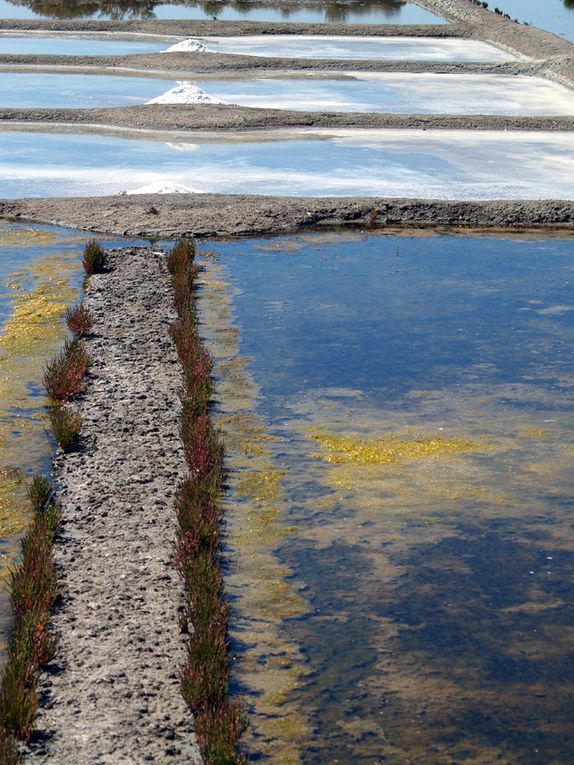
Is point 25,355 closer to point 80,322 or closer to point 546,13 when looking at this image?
point 80,322

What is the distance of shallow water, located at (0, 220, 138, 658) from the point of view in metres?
8.31

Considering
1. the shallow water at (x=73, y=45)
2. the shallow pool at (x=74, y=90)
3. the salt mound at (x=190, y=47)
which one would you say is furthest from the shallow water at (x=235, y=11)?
the shallow pool at (x=74, y=90)

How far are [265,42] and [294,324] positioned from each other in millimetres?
25419

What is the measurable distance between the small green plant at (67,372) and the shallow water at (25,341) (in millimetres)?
155

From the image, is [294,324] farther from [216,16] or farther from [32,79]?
[216,16]

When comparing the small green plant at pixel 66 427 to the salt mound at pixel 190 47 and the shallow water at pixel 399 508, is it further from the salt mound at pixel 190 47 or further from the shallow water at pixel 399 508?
the salt mound at pixel 190 47

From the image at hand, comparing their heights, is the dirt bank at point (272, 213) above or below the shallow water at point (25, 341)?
above

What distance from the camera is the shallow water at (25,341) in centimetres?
831

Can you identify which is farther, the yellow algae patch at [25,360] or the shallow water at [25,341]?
the yellow algae patch at [25,360]

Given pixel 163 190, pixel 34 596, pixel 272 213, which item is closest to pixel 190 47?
pixel 163 190

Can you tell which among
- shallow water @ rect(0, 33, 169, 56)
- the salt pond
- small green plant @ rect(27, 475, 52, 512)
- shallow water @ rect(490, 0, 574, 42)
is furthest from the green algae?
shallow water @ rect(490, 0, 574, 42)

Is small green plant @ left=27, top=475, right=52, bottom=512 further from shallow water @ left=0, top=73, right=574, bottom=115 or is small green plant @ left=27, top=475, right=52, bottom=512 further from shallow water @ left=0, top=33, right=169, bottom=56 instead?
shallow water @ left=0, top=33, right=169, bottom=56

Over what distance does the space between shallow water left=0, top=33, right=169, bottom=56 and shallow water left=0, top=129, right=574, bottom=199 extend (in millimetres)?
11615

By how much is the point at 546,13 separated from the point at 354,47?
37.1 ft
